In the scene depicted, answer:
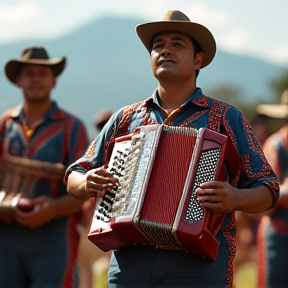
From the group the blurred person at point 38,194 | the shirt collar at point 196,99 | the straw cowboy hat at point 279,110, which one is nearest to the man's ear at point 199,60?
the shirt collar at point 196,99

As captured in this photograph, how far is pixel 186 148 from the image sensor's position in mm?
5281

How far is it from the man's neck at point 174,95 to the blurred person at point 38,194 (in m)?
2.05

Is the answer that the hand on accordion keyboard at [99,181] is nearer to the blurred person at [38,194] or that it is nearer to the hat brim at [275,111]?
the blurred person at [38,194]

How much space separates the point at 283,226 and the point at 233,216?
2.76 meters

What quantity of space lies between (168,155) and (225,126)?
1.26 ft

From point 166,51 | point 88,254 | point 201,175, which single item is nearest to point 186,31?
point 166,51

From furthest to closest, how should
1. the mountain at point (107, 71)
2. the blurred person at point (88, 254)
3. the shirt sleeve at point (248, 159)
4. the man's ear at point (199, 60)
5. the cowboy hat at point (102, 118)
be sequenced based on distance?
the mountain at point (107, 71), the blurred person at point (88, 254), the cowboy hat at point (102, 118), the man's ear at point (199, 60), the shirt sleeve at point (248, 159)

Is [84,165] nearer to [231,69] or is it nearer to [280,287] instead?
[280,287]

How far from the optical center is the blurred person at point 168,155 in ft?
17.5

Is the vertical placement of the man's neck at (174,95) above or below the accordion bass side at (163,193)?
above

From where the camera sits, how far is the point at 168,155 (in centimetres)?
532

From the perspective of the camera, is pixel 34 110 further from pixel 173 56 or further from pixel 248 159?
pixel 248 159

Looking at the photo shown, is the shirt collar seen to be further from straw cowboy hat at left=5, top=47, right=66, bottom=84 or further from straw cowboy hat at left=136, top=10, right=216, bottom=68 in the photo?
A: straw cowboy hat at left=5, top=47, right=66, bottom=84

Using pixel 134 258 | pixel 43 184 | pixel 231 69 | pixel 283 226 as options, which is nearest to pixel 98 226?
pixel 134 258
